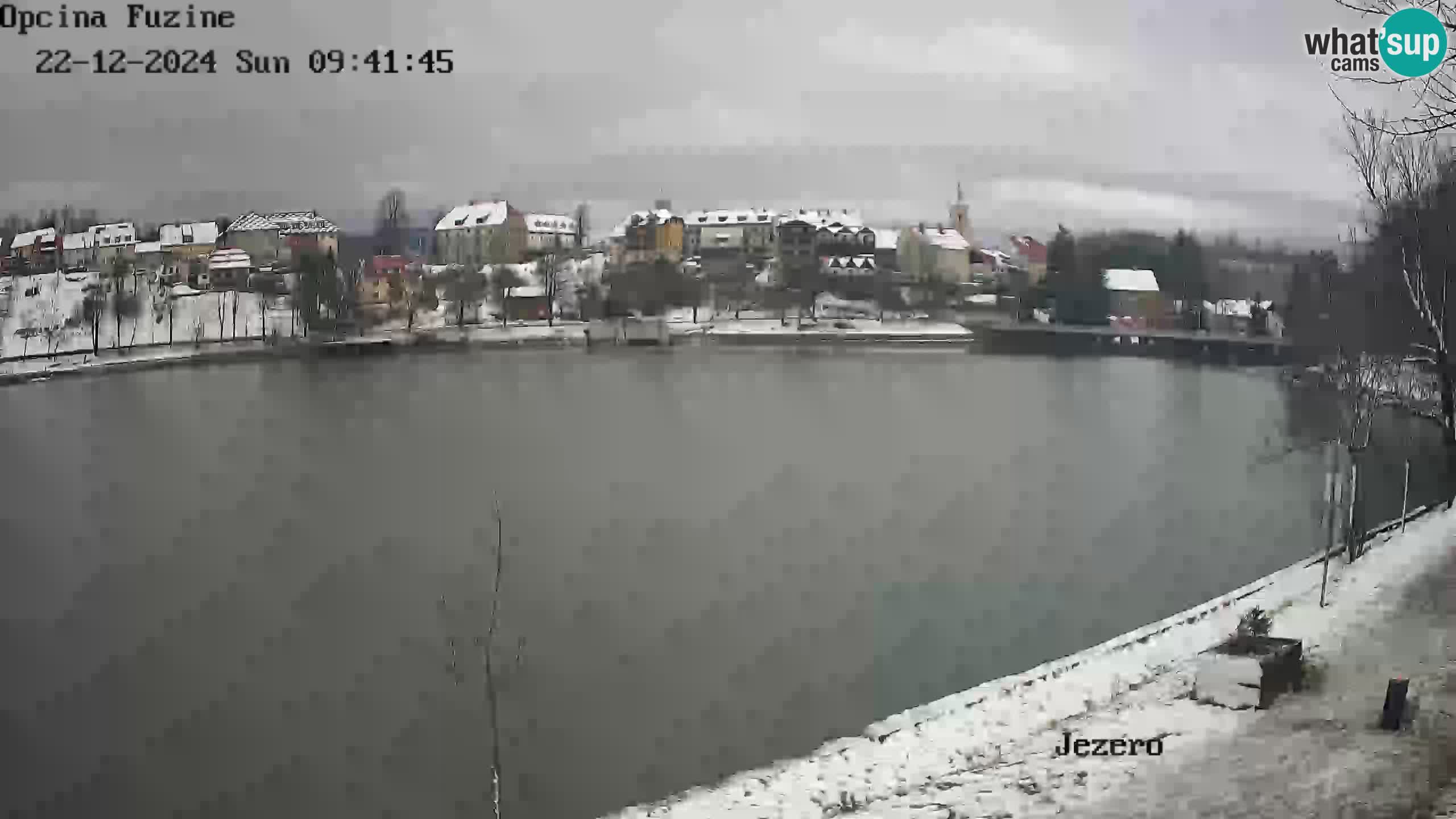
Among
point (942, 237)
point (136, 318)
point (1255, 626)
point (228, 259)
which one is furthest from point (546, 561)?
point (942, 237)

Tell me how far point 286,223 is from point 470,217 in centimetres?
174

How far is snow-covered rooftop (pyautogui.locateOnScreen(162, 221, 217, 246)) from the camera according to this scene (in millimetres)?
7727

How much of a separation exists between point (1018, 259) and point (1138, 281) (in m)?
1.60

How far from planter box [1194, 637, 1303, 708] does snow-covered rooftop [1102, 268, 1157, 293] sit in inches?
431

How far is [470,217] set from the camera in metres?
9.45

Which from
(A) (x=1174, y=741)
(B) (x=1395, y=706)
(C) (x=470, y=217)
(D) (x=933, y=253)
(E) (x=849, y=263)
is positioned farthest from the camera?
(D) (x=933, y=253)

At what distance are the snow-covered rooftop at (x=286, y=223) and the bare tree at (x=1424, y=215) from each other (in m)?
6.91

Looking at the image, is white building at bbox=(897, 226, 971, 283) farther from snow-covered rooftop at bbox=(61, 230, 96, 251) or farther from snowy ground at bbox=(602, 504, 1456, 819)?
snow-covered rooftop at bbox=(61, 230, 96, 251)

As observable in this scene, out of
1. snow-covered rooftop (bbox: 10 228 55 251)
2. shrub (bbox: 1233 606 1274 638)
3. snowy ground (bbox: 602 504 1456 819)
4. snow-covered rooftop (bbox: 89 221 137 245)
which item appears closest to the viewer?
snowy ground (bbox: 602 504 1456 819)

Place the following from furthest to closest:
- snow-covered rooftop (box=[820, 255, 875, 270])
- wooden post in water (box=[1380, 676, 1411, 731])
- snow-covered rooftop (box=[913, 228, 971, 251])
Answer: snow-covered rooftop (box=[913, 228, 971, 251]) → snow-covered rooftop (box=[820, 255, 875, 270]) → wooden post in water (box=[1380, 676, 1411, 731])

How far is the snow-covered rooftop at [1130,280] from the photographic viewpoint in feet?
46.5

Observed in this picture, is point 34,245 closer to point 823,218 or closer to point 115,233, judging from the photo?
point 115,233

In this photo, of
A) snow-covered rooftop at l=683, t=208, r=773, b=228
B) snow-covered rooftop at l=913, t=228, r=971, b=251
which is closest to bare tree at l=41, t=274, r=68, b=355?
snow-covered rooftop at l=683, t=208, r=773, b=228

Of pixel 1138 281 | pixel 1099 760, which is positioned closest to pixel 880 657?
pixel 1099 760
